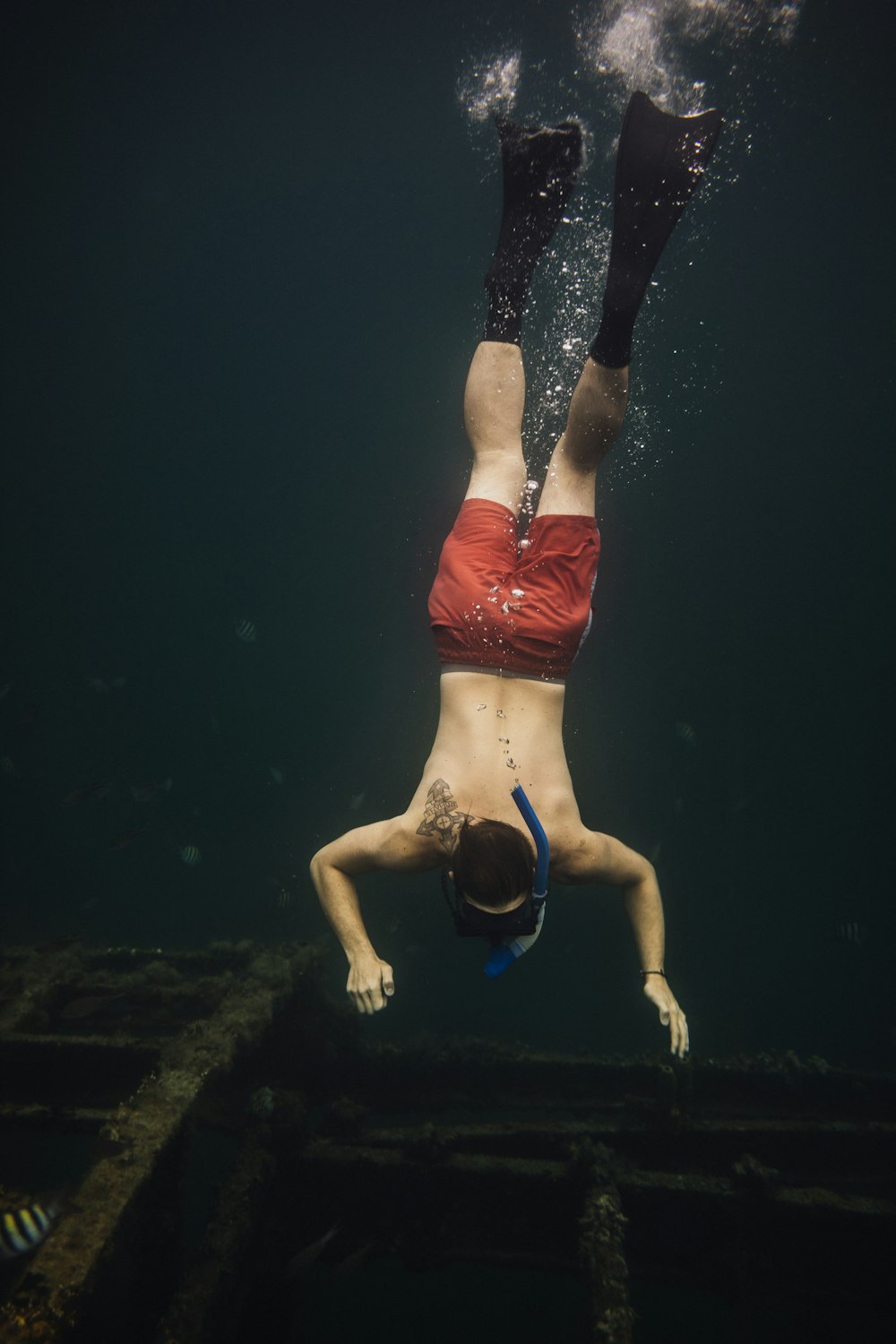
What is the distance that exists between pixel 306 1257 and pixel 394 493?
22.5m

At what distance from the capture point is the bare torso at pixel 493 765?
3650mm

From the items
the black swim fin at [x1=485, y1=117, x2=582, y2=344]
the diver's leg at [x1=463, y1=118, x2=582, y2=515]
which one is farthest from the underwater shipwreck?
the black swim fin at [x1=485, y1=117, x2=582, y2=344]

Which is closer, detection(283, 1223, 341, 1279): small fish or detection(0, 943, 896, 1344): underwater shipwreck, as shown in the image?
detection(0, 943, 896, 1344): underwater shipwreck

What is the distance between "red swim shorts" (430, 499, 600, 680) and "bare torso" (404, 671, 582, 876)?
0.66 ft

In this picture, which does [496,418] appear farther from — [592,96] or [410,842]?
[592,96]

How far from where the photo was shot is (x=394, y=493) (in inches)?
914

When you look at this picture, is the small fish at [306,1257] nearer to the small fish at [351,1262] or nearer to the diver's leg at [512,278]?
the small fish at [351,1262]

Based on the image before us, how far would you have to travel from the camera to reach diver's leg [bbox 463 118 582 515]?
15.5ft

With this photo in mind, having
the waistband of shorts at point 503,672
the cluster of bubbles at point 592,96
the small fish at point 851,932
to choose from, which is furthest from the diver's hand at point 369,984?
the cluster of bubbles at point 592,96

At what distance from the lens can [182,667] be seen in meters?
29.1

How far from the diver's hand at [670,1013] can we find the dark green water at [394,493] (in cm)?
1326

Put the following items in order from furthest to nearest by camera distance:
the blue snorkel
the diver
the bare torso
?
the bare torso, the diver, the blue snorkel

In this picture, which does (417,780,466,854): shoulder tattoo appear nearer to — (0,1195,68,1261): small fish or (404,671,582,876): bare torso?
(404,671,582,876): bare torso

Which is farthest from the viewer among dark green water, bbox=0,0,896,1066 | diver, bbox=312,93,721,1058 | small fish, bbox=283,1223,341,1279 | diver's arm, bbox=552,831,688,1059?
dark green water, bbox=0,0,896,1066
